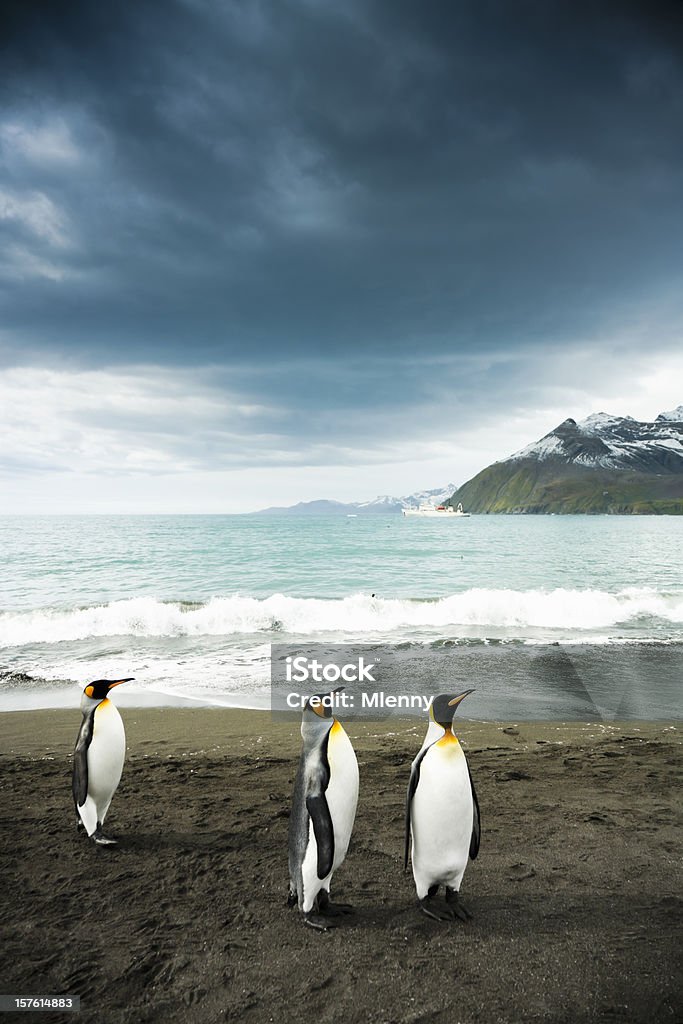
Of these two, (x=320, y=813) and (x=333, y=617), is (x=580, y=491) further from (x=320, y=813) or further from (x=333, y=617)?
(x=320, y=813)

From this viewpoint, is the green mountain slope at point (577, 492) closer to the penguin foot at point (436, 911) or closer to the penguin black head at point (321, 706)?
the penguin foot at point (436, 911)

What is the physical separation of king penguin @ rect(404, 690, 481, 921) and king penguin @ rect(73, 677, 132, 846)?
204 cm

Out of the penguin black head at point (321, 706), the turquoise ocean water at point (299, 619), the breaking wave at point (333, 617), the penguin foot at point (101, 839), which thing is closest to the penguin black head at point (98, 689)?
the penguin foot at point (101, 839)

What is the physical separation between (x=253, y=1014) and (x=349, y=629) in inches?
436

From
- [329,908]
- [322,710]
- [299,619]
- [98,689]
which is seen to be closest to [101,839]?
[98,689]

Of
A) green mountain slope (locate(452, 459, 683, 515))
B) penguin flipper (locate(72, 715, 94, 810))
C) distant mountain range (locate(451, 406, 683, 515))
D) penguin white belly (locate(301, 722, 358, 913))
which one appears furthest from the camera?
distant mountain range (locate(451, 406, 683, 515))

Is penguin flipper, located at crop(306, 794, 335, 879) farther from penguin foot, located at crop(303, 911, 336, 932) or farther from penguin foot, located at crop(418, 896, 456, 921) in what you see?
penguin foot, located at crop(418, 896, 456, 921)

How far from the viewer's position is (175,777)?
16.4 ft

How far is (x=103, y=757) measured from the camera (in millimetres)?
3713

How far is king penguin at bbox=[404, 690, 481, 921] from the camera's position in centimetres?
294

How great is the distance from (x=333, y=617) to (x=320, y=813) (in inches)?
471

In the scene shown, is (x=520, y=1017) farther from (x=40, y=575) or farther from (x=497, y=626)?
(x=40, y=575)

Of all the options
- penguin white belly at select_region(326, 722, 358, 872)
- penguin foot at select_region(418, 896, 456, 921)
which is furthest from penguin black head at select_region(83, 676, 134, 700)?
penguin foot at select_region(418, 896, 456, 921)

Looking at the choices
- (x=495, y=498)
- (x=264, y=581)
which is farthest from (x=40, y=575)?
(x=495, y=498)
